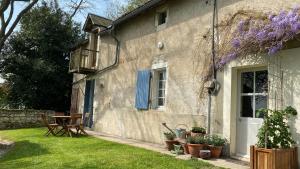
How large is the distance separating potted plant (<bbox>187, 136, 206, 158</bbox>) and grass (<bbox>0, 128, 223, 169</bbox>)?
0.59m

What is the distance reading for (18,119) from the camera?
17672 millimetres

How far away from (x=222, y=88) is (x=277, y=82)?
159cm

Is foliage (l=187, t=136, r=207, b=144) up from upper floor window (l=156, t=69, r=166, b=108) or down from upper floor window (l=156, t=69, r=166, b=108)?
down

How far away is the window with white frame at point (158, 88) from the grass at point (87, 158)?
6.92 ft

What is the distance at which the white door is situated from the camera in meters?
7.19

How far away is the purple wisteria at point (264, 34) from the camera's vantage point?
20.4ft

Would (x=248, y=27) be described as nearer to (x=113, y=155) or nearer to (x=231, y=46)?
(x=231, y=46)

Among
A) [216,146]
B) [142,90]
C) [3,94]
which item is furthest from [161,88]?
[3,94]

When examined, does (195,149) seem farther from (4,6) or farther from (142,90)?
(4,6)

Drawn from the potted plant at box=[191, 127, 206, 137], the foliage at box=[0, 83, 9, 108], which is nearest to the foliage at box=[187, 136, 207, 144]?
the potted plant at box=[191, 127, 206, 137]

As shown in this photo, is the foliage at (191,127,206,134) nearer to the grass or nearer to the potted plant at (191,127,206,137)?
the potted plant at (191,127,206,137)

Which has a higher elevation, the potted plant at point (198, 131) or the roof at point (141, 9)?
the roof at point (141, 9)

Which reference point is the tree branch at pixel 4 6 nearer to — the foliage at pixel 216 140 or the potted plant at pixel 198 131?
the potted plant at pixel 198 131

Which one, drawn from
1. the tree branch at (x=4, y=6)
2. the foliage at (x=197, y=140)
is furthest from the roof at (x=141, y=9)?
the tree branch at (x=4, y=6)
